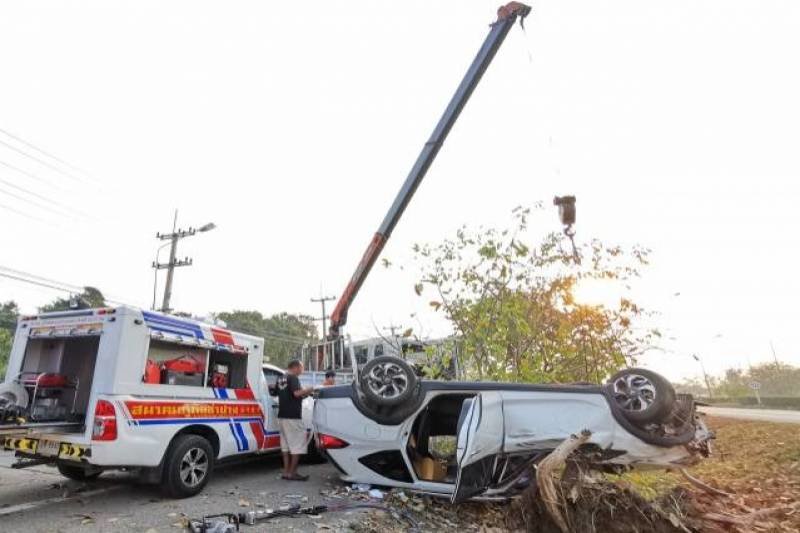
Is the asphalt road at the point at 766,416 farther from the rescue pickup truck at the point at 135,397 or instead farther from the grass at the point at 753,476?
the rescue pickup truck at the point at 135,397

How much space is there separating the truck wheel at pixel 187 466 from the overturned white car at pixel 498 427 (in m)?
1.42

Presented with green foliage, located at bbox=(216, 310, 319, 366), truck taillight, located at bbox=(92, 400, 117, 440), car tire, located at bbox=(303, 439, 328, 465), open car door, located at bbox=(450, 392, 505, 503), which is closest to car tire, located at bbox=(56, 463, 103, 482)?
truck taillight, located at bbox=(92, 400, 117, 440)

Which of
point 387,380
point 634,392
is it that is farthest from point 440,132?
point 634,392

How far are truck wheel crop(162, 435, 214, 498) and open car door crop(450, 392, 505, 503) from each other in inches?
123

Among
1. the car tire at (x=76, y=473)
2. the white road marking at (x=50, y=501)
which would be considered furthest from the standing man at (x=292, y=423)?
the car tire at (x=76, y=473)

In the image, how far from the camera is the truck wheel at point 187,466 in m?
5.66

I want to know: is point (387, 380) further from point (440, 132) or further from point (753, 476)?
point (440, 132)

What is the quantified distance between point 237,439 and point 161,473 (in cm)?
123

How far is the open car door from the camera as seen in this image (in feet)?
15.1

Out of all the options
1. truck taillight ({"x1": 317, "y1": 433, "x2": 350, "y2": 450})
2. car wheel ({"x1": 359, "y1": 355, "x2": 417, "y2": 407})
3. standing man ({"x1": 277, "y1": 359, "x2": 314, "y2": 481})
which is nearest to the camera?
car wheel ({"x1": 359, "y1": 355, "x2": 417, "y2": 407})

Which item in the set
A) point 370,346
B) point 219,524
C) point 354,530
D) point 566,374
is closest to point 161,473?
point 219,524

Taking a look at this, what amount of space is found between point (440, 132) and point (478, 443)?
7.84 meters

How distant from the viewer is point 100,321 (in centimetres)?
557

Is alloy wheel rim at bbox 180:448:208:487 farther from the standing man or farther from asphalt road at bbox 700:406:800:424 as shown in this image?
asphalt road at bbox 700:406:800:424
